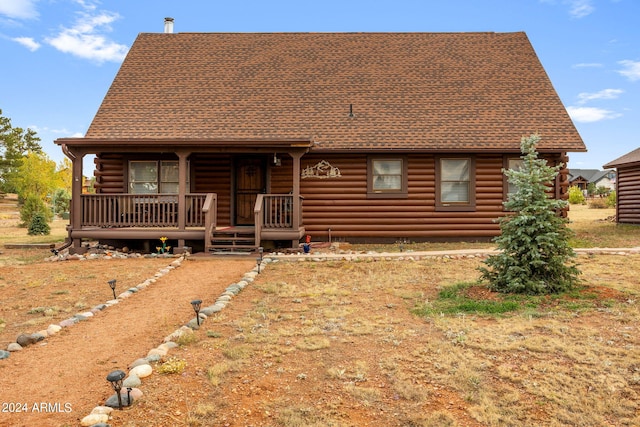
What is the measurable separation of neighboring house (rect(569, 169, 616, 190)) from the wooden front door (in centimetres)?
8571

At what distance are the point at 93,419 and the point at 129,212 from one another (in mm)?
10308

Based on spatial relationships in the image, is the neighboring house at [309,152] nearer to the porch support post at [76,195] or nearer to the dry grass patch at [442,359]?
the porch support post at [76,195]

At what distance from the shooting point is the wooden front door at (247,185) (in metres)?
14.7

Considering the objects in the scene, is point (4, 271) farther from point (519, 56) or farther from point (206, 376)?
point (519, 56)

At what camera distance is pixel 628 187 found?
21.7 metres

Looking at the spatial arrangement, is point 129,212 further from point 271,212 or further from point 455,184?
point 455,184

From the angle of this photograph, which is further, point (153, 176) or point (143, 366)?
point (153, 176)

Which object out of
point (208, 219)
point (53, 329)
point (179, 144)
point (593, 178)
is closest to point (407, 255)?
point (208, 219)

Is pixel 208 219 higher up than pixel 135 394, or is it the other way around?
pixel 208 219

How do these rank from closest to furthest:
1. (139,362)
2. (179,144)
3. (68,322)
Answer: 1. (139,362)
2. (68,322)
3. (179,144)

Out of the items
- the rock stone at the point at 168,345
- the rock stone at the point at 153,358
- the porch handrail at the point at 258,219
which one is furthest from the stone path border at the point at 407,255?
the rock stone at the point at 153,358

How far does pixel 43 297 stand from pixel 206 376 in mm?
5073

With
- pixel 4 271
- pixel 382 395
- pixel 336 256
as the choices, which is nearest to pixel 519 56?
pixel 336 256

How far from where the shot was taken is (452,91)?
1611 cm
